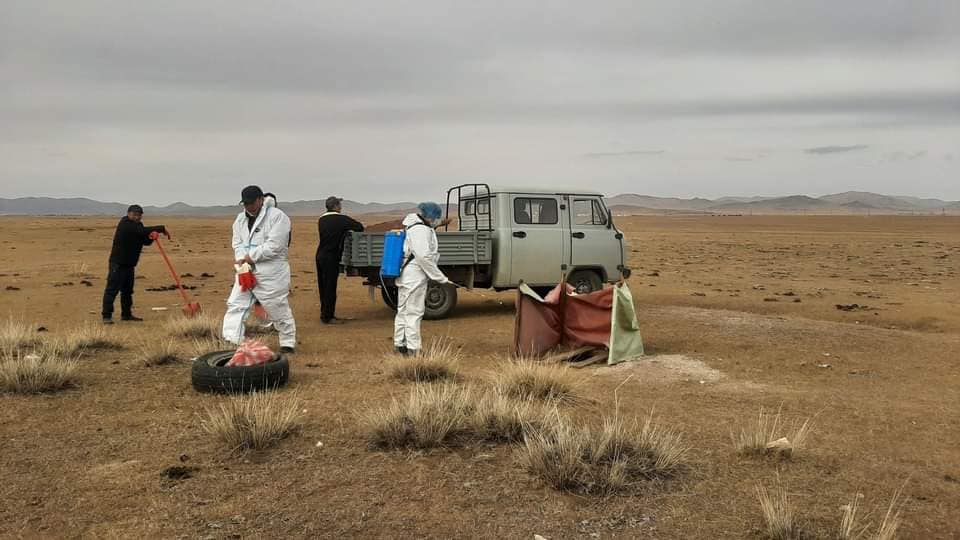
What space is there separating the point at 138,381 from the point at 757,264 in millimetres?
24557

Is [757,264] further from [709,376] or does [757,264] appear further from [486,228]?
[709,376]

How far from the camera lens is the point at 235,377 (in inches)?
271

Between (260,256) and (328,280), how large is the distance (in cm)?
360

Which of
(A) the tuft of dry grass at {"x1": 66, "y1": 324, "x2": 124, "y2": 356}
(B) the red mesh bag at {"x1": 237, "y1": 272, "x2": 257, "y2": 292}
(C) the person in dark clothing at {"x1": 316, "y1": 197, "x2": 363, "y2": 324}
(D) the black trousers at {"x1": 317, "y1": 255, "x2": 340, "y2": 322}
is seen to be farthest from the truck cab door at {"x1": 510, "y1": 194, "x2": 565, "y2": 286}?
(A) the tuft of dry grass at {"x1": 66, "y1": 324, "x2": 124, "y2": 356}

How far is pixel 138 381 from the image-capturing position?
7.50m

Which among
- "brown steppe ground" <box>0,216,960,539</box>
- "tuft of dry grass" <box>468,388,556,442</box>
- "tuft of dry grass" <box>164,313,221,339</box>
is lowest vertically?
→ "brown steppe ground" <box>0,216,960,539</box>

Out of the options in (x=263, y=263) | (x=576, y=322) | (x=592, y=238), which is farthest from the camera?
(x=592, y=238)

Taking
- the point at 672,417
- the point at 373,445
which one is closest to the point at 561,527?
the point at 373,445

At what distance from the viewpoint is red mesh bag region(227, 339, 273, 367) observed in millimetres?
7176

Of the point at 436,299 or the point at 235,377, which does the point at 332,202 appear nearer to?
the point at 436,299

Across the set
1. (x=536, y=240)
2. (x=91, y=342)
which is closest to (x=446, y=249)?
(x=536, y=240)

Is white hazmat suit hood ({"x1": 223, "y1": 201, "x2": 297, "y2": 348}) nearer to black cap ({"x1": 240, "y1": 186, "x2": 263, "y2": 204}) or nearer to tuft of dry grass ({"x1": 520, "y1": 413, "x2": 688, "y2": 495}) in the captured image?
black cap ({"x1": 240, "y1": 186, "x2": 263, "y2": 204})

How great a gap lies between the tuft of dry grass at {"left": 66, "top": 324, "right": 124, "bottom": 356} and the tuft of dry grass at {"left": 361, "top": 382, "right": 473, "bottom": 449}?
464cm

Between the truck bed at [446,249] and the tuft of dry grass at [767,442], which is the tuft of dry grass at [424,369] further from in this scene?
the truck bed at [446,249]
